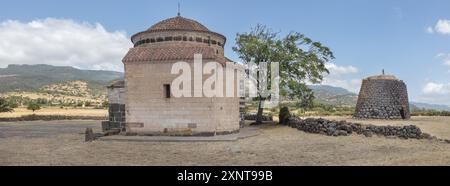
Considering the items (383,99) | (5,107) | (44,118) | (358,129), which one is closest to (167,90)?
(358,129)

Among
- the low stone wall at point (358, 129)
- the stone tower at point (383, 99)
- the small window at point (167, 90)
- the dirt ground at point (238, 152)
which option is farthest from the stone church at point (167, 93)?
the stone tower at point (383, 99)

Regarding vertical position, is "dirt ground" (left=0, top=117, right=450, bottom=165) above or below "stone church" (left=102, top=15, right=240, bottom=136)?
below

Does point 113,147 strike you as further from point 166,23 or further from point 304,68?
point 304,68

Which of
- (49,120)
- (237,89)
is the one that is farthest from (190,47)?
(49,120)

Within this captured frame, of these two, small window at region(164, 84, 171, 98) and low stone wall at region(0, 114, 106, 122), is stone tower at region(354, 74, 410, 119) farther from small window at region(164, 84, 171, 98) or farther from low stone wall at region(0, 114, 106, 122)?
low stone wall at region(0, 114, 106, 122)

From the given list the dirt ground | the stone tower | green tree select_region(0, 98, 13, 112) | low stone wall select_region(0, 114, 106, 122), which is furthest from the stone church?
green tree select_region(0, 98, 13, 112)

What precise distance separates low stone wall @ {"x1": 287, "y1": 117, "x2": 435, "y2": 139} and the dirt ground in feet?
2.99

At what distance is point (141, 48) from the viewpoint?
64.5 ft

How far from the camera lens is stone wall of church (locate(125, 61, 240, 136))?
18141mm

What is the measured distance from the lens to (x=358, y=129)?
18.8 metres

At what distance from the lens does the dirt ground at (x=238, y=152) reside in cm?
1145

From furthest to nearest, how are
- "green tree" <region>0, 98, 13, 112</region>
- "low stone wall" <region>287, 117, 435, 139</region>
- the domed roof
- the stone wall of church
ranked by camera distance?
"green tree" <region>0, 98, 13, 112</region>
the domed roof
the stone wall of church
"low stone wall" <region>287, 117, 435, 139</region>

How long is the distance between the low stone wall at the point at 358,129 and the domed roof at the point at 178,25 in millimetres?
8050
